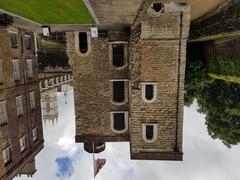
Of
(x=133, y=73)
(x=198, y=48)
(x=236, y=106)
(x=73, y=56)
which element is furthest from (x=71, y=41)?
(x=236, y=106)

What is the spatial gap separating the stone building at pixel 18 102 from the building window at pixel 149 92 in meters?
8.52

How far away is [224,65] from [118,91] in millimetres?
6641

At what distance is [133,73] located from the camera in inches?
559

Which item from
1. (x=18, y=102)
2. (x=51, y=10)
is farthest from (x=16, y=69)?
(x=51, y=10)

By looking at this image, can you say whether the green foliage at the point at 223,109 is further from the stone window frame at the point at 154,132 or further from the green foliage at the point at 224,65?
the stone window frame at the point at 154,132

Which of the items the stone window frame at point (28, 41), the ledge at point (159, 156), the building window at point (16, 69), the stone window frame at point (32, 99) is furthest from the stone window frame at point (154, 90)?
the stone window frame at point (28, 41)

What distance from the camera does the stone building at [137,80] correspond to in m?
13.4

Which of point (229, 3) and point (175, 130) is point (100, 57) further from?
point (229, 3)

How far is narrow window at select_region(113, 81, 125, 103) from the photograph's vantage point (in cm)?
1773

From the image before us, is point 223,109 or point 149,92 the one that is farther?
point 223,109

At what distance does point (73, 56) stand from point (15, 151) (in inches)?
274

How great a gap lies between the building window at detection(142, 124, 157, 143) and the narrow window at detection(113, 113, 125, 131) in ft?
10.0

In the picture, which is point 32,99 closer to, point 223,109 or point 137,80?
point 137,80

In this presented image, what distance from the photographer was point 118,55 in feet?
57.5
